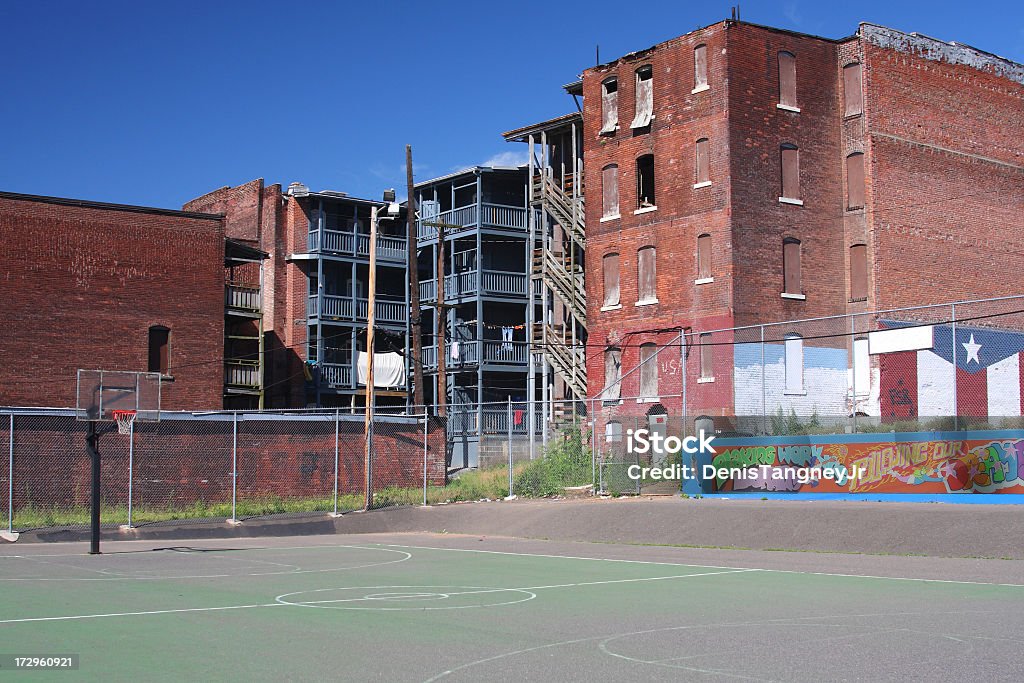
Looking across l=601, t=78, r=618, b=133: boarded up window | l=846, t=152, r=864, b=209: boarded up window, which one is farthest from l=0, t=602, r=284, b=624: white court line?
l=846, t=152, r=864, b=209: boarded up window

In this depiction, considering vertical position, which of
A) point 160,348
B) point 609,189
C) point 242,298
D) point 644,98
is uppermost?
point 644,98

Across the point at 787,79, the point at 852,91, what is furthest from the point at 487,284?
the point at 852,91

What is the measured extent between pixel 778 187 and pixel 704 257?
3.81 meters

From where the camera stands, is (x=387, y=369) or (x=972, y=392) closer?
(x=972, y=392)

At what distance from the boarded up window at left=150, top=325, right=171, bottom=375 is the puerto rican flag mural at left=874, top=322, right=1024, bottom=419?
29.8 meters

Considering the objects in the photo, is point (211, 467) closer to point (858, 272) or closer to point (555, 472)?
point (555, 472)

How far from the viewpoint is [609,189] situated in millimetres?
43406

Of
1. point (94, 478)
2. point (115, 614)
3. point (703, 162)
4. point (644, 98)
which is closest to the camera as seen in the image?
point (115, 614)

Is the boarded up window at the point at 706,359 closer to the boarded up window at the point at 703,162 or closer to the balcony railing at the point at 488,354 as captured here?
the boarded up window at the point at 703,162

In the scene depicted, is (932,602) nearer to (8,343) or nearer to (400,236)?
(8,343)

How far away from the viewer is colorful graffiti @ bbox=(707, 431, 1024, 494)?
21906 millimetres

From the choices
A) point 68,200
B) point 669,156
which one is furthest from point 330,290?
point 669,156

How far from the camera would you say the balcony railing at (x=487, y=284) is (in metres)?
54.6

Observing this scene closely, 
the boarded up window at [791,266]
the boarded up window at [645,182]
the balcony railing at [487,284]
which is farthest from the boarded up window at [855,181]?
the balcony railing at [487,284]
